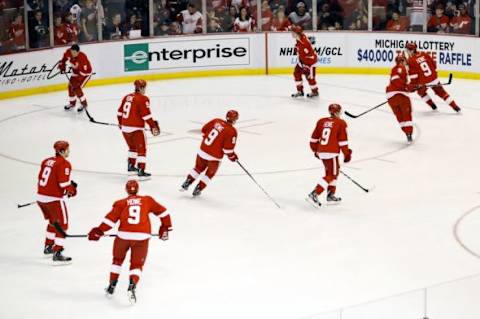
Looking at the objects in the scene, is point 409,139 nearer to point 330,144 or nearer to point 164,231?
point 330,144

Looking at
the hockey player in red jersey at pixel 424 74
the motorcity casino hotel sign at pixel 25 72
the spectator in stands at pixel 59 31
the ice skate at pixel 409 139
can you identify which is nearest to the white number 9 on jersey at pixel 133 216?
the ice skate at pixel 409 139

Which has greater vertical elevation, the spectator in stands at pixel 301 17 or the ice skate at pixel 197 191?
the spectator in stands at pixel 301 17

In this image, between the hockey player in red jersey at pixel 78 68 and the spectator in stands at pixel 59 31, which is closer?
the hockey player in red jersey at pixel 78 68

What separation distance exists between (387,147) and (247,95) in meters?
4.74

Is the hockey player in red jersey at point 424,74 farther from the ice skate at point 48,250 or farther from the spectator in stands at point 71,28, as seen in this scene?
the ice skate at point 48,250

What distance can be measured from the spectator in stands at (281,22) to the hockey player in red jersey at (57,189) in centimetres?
1191

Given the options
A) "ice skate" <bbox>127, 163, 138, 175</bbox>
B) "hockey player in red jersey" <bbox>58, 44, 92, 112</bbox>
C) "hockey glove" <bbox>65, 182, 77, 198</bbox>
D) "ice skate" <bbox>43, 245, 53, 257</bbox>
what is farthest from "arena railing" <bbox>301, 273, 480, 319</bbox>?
"hockey player in red jersey" <bbox>58, 44, 92, 112</bbox>

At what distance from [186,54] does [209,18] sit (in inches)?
34.1

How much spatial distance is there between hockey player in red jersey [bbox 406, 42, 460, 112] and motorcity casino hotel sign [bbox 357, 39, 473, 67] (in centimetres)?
306

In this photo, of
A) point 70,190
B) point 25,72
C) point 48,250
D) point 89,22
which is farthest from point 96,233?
point 89,22

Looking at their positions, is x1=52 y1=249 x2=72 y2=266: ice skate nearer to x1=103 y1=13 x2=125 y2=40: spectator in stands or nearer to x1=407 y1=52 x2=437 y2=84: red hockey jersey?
x1=407 y1=52 x2=437 y2=84: red hockey jersey

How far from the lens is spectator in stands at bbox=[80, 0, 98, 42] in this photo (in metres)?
20.0

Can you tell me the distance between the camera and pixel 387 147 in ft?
48.3

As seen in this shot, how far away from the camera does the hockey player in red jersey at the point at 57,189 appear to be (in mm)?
9711
